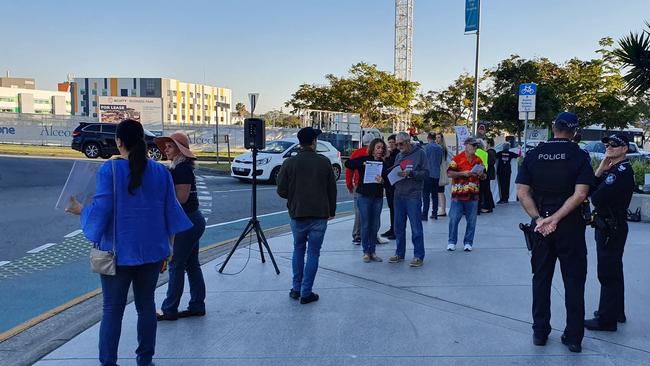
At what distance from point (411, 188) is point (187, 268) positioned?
318 cm

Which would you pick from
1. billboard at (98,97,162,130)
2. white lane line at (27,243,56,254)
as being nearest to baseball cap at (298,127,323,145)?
white lane line at (27,243,56,254)

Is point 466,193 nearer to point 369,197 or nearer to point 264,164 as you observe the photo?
point 369,197

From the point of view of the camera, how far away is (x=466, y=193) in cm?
798

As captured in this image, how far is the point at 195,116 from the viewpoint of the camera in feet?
474

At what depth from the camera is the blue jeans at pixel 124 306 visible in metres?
3.63

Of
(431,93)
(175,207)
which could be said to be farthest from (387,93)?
(175,207)

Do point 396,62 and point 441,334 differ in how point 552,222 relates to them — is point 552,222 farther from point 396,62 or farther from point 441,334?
point 396,62

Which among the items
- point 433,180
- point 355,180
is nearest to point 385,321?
point 355,180

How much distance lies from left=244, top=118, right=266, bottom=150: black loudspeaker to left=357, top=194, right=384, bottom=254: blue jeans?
158 centimetres

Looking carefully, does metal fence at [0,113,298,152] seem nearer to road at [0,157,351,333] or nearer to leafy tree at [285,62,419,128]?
leafy tree at [285,62,419,128]

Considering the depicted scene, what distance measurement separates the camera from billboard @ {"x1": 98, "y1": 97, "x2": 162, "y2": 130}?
3906cm

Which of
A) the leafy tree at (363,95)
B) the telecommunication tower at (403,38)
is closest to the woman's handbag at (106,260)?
the leafy tree at (363,95)

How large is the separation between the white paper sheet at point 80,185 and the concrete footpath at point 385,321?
1.33m

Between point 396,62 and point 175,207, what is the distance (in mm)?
86228
